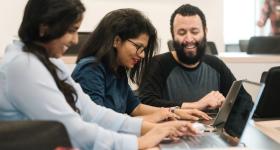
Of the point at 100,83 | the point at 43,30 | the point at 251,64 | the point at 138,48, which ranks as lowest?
the point at 251,64

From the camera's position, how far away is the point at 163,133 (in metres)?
1.25

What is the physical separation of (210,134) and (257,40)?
2.64 meters

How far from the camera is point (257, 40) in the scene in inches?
150

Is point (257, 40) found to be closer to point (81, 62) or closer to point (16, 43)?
point (81, 62)

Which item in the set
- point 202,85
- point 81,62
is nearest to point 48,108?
point 81,62

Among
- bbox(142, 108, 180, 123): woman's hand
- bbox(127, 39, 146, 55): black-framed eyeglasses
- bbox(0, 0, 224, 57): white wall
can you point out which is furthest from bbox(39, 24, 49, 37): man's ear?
bbox(0, 0, 224, 57): white wall

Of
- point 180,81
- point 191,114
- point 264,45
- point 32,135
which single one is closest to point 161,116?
point 191,114

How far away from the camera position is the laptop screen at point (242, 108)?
48.8 inches

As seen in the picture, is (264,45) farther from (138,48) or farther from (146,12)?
(138,48)

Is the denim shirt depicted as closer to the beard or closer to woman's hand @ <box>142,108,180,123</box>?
woman's hand @ <box>142,108,180,123</box>

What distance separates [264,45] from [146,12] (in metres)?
1.67

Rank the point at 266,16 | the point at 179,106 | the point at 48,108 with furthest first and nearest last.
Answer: the point at 266,16
the point at 179,106
the point at 48,108

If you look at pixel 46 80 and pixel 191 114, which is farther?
pixel 191 114

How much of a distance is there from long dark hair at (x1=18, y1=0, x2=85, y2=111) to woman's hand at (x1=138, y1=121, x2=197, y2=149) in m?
0.31
